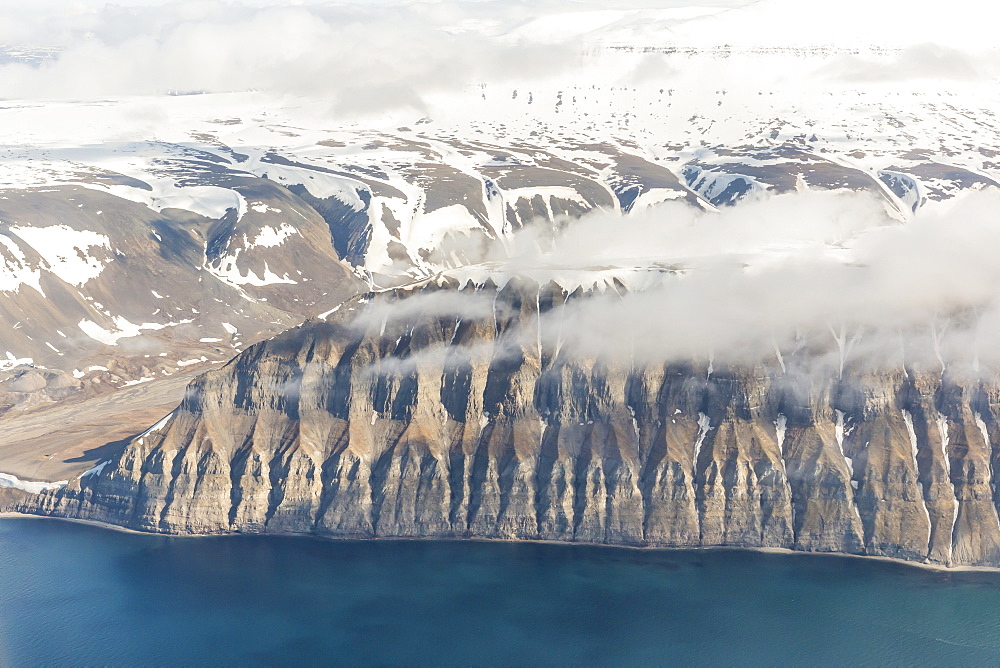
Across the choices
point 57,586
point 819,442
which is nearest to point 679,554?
point 819,442

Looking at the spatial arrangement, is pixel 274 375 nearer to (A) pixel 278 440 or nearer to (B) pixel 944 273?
(A) pixel 278 440

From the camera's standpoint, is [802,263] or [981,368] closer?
[981,368]

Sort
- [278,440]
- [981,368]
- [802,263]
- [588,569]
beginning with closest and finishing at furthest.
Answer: [588,569] → [981,368] → [278,440] → [802,263]

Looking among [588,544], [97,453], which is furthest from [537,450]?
[97,453]

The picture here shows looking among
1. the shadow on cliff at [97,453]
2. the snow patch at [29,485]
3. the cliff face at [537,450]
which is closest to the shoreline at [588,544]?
the cliff face at [537,450]

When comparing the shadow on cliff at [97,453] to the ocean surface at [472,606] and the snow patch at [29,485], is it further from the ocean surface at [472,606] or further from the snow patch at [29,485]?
the ocean surface at [472,606]

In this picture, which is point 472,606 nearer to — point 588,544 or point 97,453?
point 588,544

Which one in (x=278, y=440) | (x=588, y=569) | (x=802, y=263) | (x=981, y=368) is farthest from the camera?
(x=802, y=263)

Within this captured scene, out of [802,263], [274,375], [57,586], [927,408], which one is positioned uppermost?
[802,263]
